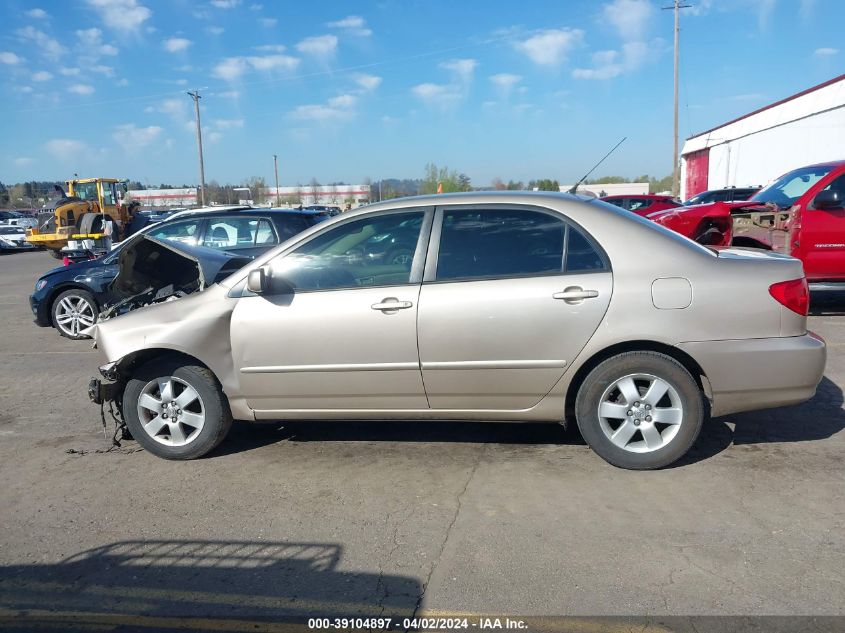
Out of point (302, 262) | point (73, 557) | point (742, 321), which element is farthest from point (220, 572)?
point (742, 321)

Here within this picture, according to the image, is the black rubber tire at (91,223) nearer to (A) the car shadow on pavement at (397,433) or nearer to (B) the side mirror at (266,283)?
(A) the car shadow on pavement at (397,433)

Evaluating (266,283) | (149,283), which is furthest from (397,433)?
(149,283)

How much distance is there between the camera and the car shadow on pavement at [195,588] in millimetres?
2984

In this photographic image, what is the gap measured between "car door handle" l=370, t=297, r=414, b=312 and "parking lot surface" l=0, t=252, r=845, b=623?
1077mm

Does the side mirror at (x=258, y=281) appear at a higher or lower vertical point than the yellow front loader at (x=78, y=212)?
lower

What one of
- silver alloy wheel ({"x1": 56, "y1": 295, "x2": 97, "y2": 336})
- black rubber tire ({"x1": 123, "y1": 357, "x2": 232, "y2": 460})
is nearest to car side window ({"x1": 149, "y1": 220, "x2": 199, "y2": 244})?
silver alloy wheel ({"x1": 56, "y1": 295, "x2": 97, "y2": 336})

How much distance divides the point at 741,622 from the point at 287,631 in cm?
187

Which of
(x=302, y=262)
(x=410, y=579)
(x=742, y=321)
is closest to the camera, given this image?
(x=410, y=579)

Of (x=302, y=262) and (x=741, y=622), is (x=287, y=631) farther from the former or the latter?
(x=302, y=262)

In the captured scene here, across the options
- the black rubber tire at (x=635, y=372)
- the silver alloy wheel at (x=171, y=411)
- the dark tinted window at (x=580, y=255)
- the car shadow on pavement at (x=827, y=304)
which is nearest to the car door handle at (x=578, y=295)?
the dark tinted window at (x=580, y=255)

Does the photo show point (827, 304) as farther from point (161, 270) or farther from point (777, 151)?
point (777, 151)

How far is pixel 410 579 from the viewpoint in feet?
10.4

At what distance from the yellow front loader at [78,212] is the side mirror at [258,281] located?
17.8m

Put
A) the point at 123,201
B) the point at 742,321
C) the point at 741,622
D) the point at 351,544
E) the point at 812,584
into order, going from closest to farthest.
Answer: the point at 741,622 → the point at 812,584 → the point at 351,544 → the point at 742,321 → the point at 123,201
